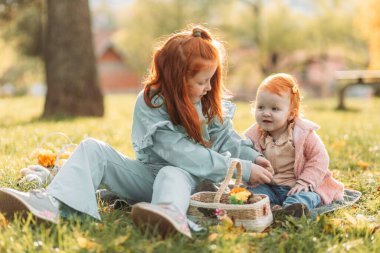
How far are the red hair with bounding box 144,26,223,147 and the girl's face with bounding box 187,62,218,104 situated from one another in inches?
0.9

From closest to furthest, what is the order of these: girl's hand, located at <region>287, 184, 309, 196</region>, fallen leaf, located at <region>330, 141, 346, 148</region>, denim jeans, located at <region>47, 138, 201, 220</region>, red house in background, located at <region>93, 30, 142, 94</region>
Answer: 1. denim jeans, located at <region>47, 138, 201, 220</region>
2. girl's hand, located at <region>287, 184, 309, 196</region>
3. fallen leaf, located at <region>330, 141, 346, 148</region>
4. red house in background, located at <region>93, 30, 142, 94</region>

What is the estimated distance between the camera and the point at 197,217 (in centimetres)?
305

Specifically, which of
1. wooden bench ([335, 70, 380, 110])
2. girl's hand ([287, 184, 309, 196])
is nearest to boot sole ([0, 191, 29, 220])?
girl's hand ([287, 184, 309, 196])

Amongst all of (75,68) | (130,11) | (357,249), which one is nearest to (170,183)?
(357,249)

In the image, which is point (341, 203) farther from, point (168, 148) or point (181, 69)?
point (181, 69)

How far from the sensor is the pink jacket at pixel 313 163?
3.58 meters

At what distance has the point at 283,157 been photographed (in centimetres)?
376

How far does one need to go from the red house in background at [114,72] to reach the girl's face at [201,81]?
38.7 meters

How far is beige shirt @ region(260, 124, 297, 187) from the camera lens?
3.73m

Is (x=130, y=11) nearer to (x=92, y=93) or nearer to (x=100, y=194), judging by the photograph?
A: (x=92, y=93)

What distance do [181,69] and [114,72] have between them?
130ft

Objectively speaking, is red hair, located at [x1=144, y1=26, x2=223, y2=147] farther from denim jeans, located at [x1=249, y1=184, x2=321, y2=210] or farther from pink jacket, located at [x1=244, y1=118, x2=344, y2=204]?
pink jacket, located at [x1=244, y1=118, x2=344, y2=204]

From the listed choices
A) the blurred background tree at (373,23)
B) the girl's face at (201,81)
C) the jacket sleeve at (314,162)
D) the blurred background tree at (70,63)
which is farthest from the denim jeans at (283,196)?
the blurred background tree at (373,23)

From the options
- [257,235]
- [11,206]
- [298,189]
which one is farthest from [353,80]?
[11,206]
